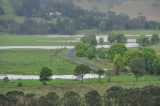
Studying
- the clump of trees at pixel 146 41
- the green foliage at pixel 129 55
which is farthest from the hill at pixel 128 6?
the green foliage at pixel 129 55

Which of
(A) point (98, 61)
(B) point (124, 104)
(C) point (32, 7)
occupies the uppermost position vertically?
(C) point (32, 7)

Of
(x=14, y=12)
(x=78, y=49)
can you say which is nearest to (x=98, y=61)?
(x=78, y=49)

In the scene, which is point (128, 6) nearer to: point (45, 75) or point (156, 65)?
point (156, 65)

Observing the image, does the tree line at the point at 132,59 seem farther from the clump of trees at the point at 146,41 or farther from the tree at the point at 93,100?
the tree at the point at 93,100

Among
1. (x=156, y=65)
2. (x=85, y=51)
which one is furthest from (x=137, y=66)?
(x=85, y=51)

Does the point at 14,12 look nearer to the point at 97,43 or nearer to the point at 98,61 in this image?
the point at 97,43

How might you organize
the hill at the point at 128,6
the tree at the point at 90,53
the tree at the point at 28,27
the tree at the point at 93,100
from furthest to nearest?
the hill at the point at 128,6 < the tree at the point at 28,27 < the tree at the point at 90,53 < the tree at the point at 93,100

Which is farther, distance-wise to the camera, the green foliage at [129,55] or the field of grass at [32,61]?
the field of grass at [32,61]
